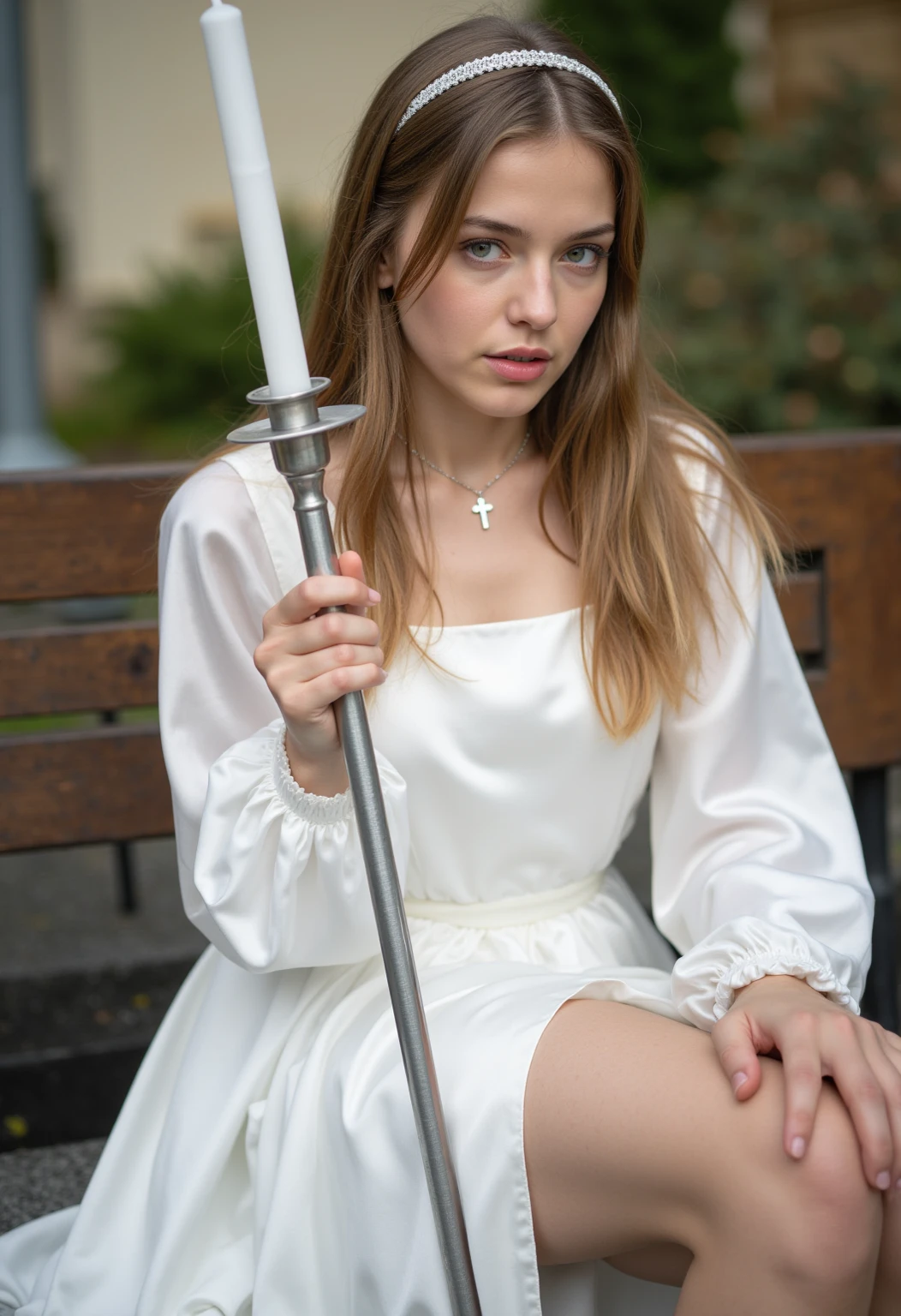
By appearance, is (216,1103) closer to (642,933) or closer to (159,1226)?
(159,1226)

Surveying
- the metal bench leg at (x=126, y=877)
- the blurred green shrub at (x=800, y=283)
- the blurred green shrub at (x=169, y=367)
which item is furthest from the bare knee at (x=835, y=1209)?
the blurred green shrub at (x=169, y=367)

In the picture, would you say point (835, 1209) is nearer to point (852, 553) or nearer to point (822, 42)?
point (852, 553)

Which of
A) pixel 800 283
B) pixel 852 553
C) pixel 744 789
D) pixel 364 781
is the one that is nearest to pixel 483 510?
pixel 744 789

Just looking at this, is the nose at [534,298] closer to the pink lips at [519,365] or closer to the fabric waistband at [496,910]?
the pink lips at [519,365]

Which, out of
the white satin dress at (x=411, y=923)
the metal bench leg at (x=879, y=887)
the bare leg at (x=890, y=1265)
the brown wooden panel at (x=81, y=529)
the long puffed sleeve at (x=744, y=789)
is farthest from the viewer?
the metal bench leg at (x=879, y=887)

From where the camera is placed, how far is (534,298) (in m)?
1.60

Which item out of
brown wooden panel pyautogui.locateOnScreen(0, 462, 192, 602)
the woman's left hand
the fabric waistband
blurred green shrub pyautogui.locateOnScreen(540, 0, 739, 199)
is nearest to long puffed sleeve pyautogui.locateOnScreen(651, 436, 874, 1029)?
the fabric waistband

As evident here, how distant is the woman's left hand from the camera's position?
129cm

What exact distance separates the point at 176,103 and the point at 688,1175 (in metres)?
10.0

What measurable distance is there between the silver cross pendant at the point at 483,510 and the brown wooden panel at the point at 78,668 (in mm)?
664

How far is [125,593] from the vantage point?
226cm

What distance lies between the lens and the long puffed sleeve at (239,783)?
59.6 inches

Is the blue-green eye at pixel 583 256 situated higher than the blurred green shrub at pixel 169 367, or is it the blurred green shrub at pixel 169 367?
the blue-green eye at pixel 583 256

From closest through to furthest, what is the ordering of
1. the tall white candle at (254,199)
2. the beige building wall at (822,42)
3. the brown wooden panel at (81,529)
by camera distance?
the tall white candle at (254,199) → the brown wooden panel at (81,529) → the beige building wall at (822,42)
